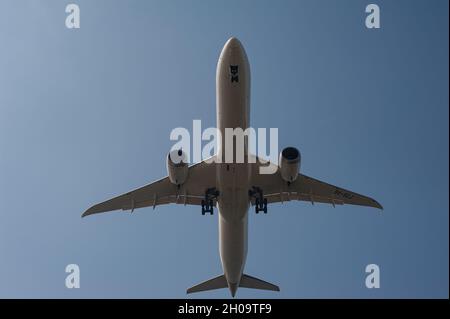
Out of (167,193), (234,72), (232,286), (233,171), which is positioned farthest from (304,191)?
(234,72)

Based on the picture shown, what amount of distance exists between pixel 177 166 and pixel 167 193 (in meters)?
3.80

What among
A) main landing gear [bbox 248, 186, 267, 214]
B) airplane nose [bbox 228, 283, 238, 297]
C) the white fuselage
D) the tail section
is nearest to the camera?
the white fuselage

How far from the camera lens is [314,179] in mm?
27750

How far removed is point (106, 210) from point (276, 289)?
1142 centimetres

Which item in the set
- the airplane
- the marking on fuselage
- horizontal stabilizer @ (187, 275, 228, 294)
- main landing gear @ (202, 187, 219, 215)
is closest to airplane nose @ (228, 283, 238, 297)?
the airplane

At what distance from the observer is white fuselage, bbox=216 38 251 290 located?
883 inches

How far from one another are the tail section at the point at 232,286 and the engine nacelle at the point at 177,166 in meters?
8.26

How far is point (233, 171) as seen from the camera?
24.2m

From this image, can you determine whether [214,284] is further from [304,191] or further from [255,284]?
[304,191]

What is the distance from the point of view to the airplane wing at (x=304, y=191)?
27047mm

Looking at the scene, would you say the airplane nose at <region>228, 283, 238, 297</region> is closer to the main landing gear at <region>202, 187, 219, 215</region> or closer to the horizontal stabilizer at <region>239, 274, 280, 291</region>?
the horizontal stabilizer at <region>239, 274, 280, 291</region>

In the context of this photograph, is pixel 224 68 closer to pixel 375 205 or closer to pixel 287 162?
pixel 287 162

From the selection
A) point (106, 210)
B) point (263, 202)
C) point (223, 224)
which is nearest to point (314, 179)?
point (263, 202)

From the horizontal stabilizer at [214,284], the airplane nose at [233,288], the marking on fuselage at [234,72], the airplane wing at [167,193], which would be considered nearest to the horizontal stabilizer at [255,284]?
the airplane nose at [233,288]
